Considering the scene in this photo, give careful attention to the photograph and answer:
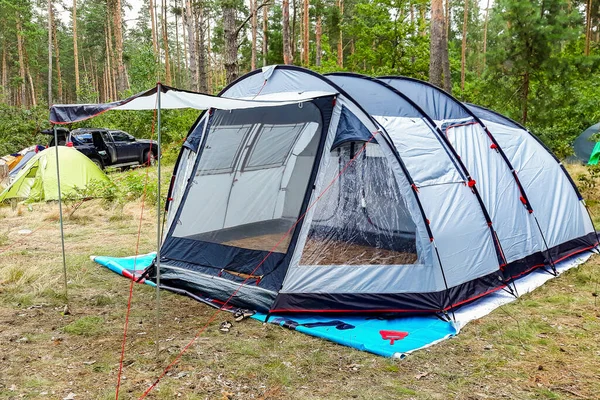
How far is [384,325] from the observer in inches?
176

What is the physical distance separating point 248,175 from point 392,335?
102 inches

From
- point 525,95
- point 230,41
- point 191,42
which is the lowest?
point 525,95

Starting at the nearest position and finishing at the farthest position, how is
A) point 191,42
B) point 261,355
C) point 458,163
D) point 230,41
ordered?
1. point 261,355
2. point 458,163
3. point 230,41
4. point 191,42

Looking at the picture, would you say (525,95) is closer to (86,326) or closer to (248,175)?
(248,175)

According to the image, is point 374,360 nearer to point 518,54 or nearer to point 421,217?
point 421,217

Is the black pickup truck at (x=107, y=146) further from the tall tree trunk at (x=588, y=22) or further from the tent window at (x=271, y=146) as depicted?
the tall tree trunk at (x=588, y=22)

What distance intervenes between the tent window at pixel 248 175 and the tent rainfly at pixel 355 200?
0.01 meters

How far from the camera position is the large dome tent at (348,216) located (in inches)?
181

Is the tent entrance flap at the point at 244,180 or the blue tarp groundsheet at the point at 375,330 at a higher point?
the tent entrance flap at the point at 244,180

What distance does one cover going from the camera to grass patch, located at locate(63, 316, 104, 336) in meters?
4.36

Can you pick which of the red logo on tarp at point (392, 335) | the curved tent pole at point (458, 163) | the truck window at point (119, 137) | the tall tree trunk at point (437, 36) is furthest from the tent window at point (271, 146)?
the truck window at point (119, 137)

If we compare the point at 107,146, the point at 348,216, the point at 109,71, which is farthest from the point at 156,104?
the point at 109,71

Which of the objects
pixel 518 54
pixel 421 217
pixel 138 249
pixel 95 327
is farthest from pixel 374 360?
pixel 518 54

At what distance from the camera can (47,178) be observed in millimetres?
10883
